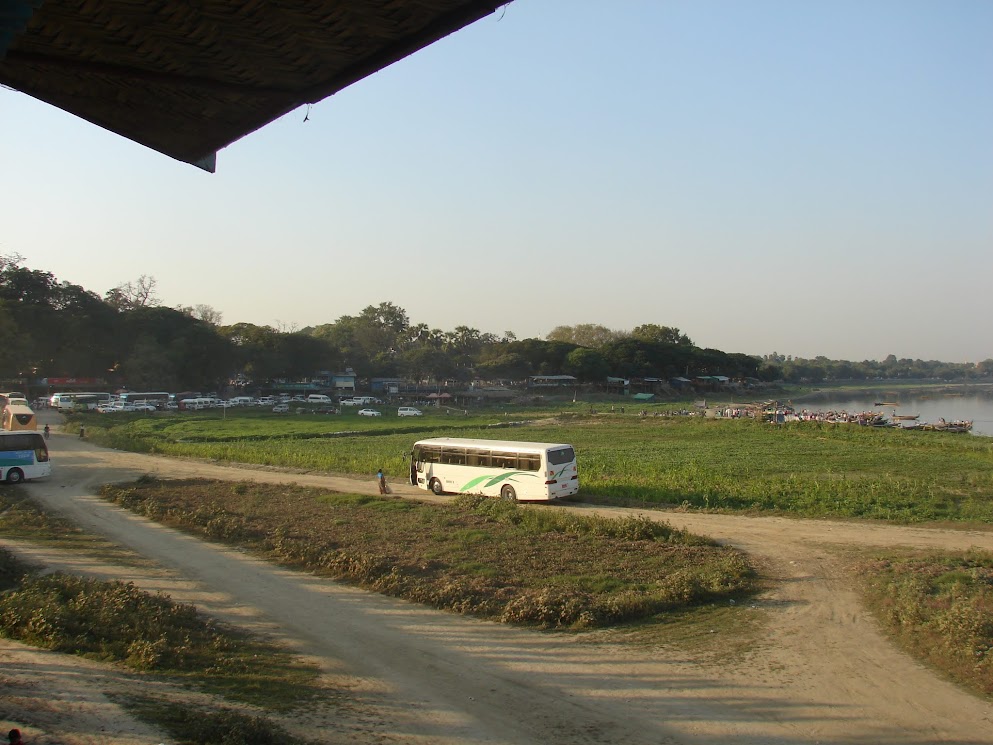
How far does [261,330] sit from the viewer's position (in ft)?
289

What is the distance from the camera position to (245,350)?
269 feet

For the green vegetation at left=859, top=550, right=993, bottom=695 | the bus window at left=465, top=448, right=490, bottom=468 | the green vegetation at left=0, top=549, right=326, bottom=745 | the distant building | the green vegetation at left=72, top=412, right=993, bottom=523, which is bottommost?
the green vegetation at left=72, top=412, right=993, bottom=523

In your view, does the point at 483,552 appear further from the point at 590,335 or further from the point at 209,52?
the point at 590,335

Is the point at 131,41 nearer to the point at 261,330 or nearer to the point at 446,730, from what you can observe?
the point at 446,730

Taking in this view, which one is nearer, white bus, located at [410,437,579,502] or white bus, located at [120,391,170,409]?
white bus, located at [410,437,579,502]

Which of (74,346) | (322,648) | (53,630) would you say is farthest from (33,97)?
→ (74,346)

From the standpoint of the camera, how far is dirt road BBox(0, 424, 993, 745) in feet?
23.2

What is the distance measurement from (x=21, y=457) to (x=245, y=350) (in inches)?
2271

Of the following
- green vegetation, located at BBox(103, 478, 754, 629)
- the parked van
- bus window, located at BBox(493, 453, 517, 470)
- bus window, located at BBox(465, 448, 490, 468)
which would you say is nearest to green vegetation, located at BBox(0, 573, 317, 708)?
green vegetation, located at BBox(103, 478, 754, 629)

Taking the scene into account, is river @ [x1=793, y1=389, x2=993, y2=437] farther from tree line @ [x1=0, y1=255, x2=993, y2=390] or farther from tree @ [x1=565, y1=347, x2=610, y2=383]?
tree @ [x1=565, y1=347, x2=610, y2=383]

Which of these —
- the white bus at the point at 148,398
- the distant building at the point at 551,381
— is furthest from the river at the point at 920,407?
the white bus at the point at 148,398

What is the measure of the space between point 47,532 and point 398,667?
41.8 ft

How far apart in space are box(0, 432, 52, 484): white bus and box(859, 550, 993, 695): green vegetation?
27140 millimetres

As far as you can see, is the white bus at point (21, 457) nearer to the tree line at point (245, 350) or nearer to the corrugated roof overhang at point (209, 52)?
the corrugated roof overhang at point (209, 52)
